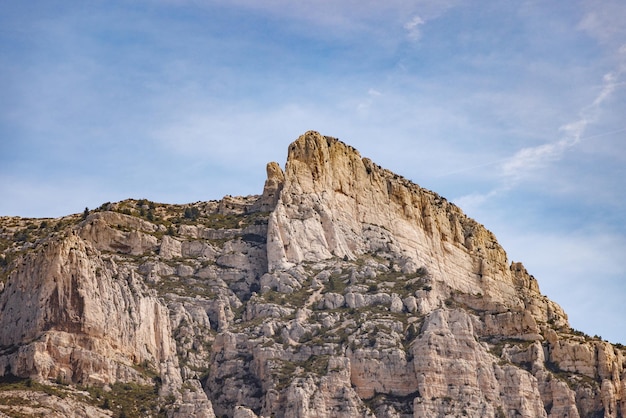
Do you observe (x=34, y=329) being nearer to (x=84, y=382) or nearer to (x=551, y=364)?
(x=84, y=382)

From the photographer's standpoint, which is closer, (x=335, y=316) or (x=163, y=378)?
(x=163, y=378)

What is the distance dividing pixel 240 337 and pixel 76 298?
2175 centimetres

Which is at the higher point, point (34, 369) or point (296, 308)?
point (296, 308)

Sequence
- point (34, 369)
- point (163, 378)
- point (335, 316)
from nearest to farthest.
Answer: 1. point (34, 369)
2. point (163, 378)
3. point (335, 316)

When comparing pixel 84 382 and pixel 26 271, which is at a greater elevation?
pixel 26 271

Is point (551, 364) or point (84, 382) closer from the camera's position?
point (84, 382)

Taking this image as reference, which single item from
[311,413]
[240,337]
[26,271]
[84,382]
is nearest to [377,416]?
[311,413]

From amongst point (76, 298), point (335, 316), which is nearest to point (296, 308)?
point (335, 316)

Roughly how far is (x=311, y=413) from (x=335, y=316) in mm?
22943

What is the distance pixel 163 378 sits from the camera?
175 meters

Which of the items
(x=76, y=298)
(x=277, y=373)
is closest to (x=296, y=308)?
(x=277, y=373)

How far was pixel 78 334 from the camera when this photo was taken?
16975cm

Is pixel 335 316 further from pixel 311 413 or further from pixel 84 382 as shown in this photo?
pixel 84 382

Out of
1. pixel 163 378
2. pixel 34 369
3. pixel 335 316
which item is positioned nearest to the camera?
pixel 34 369
